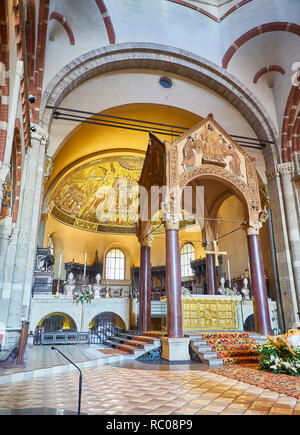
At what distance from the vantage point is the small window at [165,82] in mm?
13234

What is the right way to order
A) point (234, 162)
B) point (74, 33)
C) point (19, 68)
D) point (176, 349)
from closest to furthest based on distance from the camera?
point (19, 68), point (176, 349), point (234, 162), point (74, 33)

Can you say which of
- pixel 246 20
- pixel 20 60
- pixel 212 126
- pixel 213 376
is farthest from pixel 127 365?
pixel 246 20

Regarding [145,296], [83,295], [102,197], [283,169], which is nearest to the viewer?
[145,296]

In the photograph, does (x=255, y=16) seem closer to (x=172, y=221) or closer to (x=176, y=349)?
(x=172, y=221)

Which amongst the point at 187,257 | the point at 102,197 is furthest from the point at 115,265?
the point at 187,257

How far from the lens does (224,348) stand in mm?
7629

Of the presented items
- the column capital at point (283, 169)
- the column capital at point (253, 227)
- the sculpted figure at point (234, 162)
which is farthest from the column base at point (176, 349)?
the column capital at point (283, 169)

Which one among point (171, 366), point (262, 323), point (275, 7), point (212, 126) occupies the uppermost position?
point (275, 7)

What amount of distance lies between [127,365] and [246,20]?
1374 centimetres

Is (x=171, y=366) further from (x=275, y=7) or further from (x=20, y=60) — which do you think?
(x=275, y=7)

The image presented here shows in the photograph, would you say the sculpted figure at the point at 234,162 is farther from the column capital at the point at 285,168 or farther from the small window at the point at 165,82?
the small window at the point at 165,82

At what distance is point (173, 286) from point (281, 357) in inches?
120

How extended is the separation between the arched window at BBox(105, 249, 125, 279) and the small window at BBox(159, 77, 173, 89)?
14.7m
